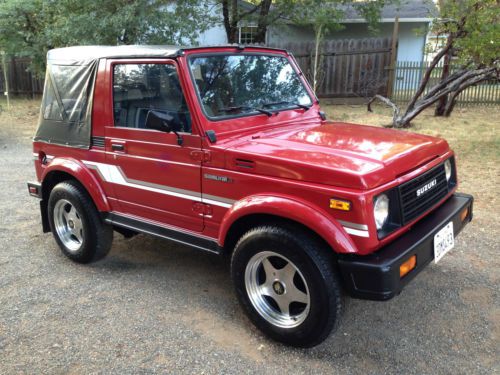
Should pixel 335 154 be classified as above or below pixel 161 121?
below

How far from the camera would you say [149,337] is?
3230mm

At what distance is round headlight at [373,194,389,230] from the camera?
2.70 metres

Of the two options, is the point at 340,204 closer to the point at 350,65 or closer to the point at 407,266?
the point at 407,266

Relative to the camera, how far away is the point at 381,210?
9.08 ft

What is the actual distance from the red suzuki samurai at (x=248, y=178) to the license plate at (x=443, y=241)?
0.01 m

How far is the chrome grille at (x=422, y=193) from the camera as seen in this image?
9.50ft

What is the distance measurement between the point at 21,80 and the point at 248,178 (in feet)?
63.7

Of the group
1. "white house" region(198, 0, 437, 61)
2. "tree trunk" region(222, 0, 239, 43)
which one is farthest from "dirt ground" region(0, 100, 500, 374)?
"white house" region(198, 0, 437, 61)

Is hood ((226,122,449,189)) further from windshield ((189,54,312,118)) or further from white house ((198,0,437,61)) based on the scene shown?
white house ((198,0,437,61))

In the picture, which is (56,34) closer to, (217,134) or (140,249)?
(140,249)

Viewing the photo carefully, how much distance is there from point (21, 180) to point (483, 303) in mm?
6774

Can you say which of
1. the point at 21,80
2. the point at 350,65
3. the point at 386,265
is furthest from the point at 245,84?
the point at 21,80

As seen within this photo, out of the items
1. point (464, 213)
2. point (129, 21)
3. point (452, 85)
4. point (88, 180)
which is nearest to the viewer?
point (464, 213)

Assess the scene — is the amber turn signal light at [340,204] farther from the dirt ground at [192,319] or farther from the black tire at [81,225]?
the black tire at [81,225]
